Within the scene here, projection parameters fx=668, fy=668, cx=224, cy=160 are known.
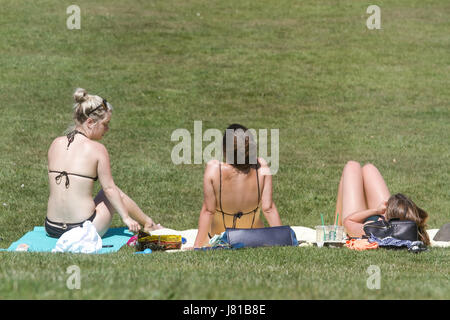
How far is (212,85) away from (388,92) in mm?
5193

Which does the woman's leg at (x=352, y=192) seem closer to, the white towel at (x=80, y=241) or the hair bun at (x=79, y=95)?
the white towel at (x=80, y=241)

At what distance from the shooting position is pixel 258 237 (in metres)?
7.27

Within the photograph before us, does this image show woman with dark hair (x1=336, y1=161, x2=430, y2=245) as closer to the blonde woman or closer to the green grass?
the green grass

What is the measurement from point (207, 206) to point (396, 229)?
221 cm

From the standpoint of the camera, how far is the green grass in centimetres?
549

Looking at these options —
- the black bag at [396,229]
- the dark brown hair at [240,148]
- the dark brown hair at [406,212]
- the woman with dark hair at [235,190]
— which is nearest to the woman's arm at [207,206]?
the woman with dark hair at [235,190]

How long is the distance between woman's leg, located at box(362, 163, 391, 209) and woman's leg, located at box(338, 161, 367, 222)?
8 cm

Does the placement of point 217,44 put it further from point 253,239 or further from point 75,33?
point 253,239

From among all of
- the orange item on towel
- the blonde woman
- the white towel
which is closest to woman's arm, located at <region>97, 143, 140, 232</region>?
the blonde woman

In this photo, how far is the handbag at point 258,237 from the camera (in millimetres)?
7230

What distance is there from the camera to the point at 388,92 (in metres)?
19.6

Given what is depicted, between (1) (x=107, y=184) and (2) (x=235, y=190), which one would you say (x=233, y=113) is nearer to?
(2) (x=235, y=190)

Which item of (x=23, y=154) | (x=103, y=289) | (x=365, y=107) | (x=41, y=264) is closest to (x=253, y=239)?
(x=41, y=264)

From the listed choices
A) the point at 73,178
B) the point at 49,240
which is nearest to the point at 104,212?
the point at 73,178
